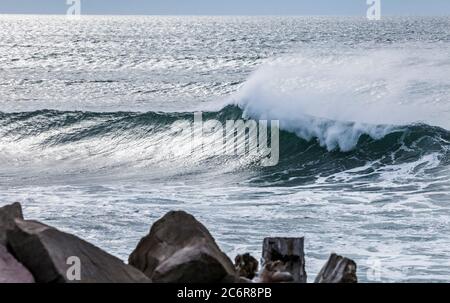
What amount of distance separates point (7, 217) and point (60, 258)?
3.15 ft

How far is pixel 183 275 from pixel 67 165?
1221 cm

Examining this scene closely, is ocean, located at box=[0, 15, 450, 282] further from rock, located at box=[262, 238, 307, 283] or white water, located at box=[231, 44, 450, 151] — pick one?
rock, located at box=[262, 238, 307, 283]

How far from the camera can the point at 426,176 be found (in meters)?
13.3

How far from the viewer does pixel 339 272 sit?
15.3ft

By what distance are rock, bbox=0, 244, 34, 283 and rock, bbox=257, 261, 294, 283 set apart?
1263 millimetres

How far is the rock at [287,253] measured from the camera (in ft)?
16.8

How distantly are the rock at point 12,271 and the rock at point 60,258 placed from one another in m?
0.03

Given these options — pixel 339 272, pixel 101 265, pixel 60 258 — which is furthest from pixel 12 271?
pixel 339 272

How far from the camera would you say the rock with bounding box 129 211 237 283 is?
4648mm

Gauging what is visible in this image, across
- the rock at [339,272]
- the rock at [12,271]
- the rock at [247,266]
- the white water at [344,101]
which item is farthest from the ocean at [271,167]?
the rock at [12,271]

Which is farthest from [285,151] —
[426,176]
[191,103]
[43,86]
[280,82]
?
[43,86]

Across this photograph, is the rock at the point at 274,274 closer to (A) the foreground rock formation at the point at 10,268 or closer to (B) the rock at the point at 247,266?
(B) the rock at the point at 247,266

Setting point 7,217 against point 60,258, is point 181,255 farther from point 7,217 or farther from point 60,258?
point 7,217

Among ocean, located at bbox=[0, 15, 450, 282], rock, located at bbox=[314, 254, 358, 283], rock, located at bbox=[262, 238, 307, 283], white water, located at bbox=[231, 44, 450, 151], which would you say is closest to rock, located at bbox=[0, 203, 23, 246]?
rock, located at bbox=[262, 238, 307, 283]
